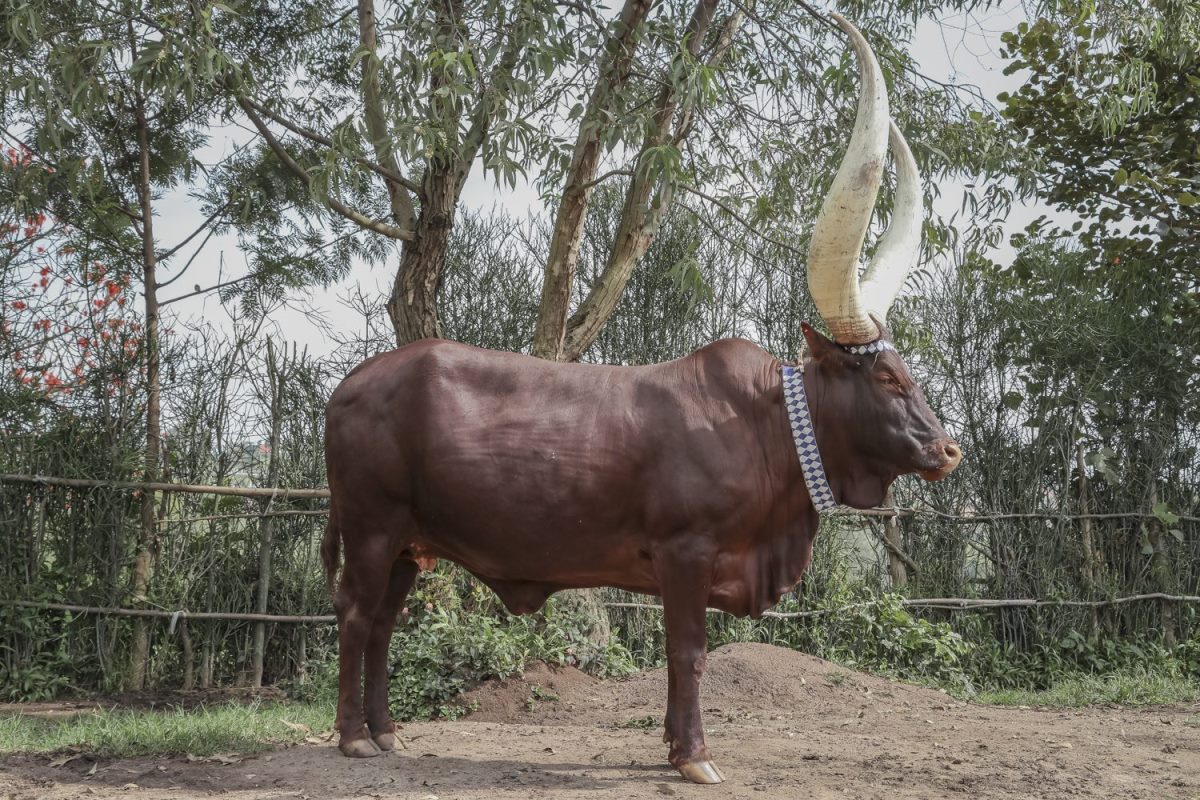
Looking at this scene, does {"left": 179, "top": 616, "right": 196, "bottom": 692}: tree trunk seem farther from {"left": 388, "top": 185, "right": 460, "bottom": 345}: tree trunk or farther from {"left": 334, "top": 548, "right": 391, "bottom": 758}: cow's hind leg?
{"left": 334, "top": 548, "right": 391, "bottom": 758}: cow's hind leg

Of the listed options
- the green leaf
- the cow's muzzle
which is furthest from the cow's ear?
the green leaf

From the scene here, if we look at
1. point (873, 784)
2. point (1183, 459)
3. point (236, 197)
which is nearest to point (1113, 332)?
point (1183, 459)

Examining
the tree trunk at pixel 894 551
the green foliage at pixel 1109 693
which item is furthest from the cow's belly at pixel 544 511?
the tree trunk at pixel 894 551

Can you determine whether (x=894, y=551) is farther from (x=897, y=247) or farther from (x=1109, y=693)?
(x=897, y=247)

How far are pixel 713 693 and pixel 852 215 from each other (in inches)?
115

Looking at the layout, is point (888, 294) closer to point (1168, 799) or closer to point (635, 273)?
point (1168, 799)

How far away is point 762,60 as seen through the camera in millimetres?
7336

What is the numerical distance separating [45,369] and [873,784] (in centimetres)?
576

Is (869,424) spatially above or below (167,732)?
above

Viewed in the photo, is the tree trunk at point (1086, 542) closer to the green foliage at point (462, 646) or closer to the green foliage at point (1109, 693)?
the green foliage at point (1109, 693)

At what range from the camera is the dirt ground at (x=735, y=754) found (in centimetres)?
399

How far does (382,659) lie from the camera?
4.61 m

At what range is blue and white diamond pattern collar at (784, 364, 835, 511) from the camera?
13.7 feet

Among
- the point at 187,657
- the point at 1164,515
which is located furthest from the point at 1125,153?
the point at 187,657
